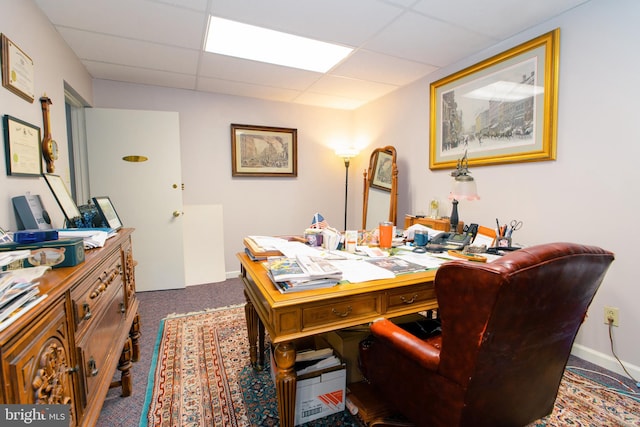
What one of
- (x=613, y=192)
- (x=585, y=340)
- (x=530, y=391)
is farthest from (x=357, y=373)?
(x=613, y=192)

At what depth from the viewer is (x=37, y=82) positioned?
1.83 m

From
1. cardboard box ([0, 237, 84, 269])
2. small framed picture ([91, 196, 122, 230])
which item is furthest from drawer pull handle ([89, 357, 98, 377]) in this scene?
small framed picture ([91, 196, 122, 230])

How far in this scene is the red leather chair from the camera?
0.77 m

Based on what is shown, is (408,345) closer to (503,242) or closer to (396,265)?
(396,265)

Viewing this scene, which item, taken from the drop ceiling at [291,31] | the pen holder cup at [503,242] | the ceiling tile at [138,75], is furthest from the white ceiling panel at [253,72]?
the pen holder cup at [503,242]

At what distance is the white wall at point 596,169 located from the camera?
5.69 ft

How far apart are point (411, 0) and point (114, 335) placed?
8.37 feet

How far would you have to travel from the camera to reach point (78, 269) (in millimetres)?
960

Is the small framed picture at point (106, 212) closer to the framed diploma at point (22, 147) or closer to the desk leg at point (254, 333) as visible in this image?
the framed diploma at point (22, 147)

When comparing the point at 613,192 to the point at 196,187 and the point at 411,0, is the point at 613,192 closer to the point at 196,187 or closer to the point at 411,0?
the point at 411,0

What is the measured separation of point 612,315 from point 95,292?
2.85m

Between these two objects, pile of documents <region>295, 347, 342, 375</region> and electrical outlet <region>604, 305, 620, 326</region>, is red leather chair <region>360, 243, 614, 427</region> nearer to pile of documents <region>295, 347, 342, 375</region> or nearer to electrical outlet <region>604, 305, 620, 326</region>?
pile of documents <region>295, 347, 342, 375</region>

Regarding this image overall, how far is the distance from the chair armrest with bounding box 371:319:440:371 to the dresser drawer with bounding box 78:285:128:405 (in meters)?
1.04

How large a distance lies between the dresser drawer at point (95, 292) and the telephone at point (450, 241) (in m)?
1.69
